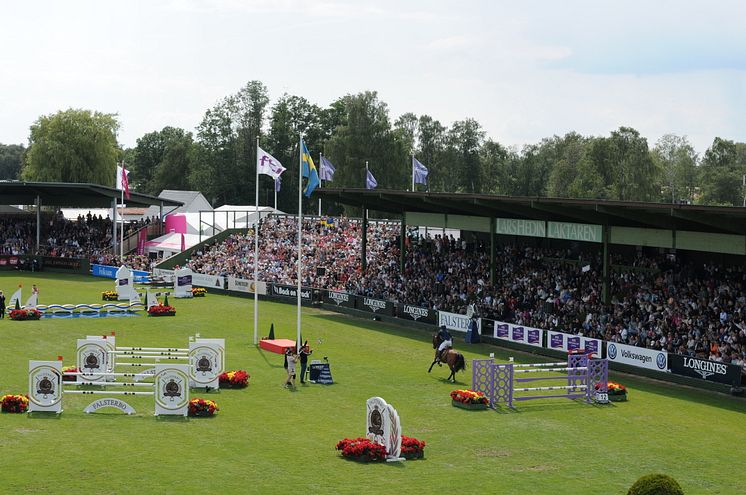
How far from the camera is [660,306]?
36812mm

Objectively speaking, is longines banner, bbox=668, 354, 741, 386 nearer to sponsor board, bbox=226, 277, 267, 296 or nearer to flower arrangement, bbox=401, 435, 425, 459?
flower arrangement, bbox=401, 435, 425, 459

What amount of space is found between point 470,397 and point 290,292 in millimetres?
30028

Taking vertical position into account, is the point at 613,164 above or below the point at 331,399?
above

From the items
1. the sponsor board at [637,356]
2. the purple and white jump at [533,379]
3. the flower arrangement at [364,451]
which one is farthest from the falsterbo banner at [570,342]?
the flower arrangement at [364,451]

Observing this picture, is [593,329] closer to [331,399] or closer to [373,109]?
[331,399]

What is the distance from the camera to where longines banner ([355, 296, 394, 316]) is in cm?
4909

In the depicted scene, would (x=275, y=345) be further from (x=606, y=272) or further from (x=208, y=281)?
(x=208, y=281)

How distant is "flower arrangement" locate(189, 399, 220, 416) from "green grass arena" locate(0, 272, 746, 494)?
46cm

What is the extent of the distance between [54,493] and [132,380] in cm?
1219

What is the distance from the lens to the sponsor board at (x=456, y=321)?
142 feet

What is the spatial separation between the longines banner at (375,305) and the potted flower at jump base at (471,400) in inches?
831

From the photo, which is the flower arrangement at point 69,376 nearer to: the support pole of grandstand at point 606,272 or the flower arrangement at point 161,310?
the flower arrangement at point 161,310

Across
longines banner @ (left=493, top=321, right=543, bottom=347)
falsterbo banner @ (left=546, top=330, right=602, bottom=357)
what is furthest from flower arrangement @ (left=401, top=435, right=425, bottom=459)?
longines banner @ (left=493, top=321, right=543, bottom=347)

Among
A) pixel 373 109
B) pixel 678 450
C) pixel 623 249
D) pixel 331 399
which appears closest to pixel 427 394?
pixel 331 399
